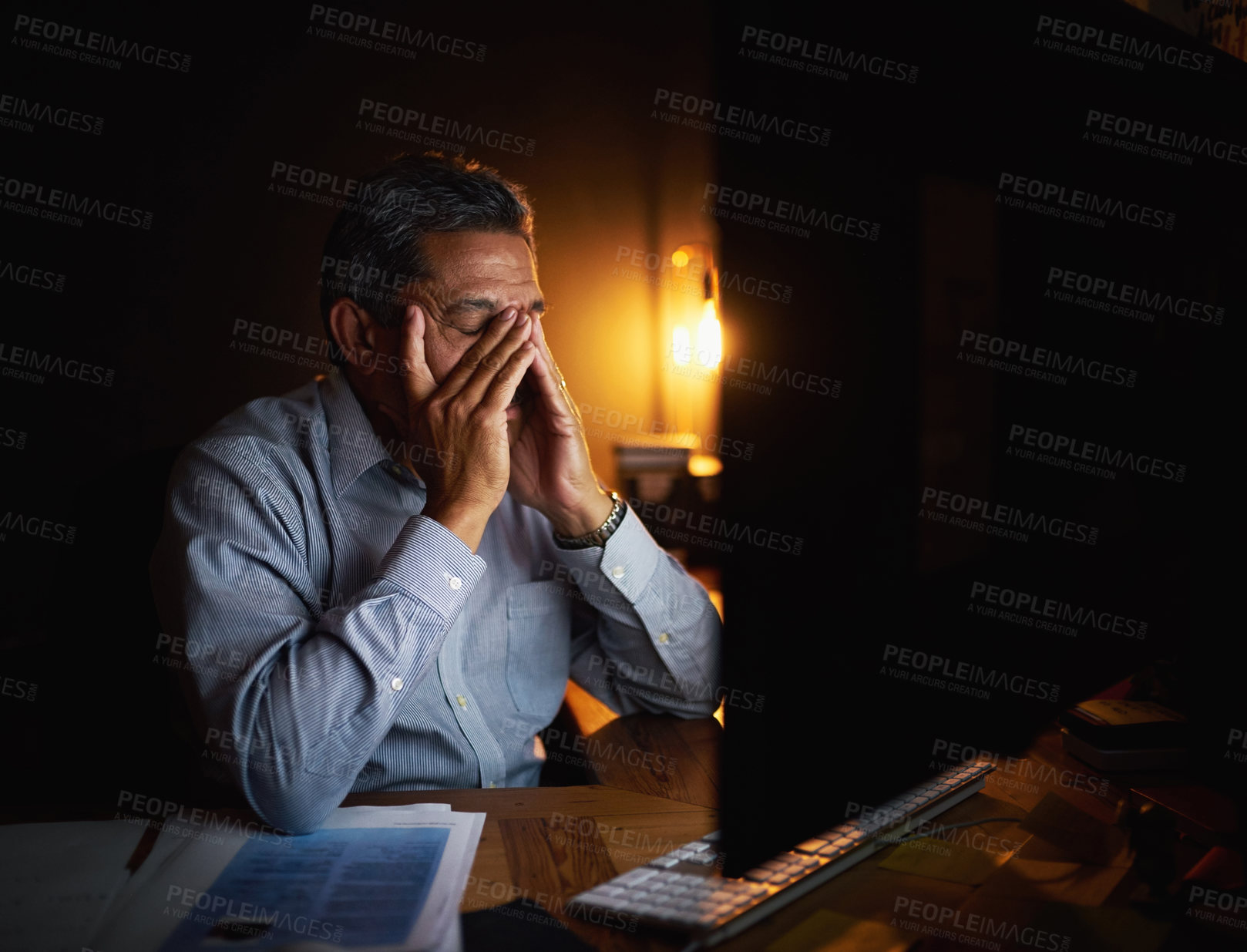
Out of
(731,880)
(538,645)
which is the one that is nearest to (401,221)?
(538,645)

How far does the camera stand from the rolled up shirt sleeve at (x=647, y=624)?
1365mm

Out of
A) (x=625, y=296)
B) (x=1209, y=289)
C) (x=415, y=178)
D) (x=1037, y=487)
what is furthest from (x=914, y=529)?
(x=625, y=296)

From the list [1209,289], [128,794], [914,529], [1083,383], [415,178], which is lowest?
[128,794]

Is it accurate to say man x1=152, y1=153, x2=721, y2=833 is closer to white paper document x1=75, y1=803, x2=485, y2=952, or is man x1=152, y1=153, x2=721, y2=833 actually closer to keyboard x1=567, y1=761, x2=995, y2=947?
white paper document x1=75, y1=803, x2=485, y2=952

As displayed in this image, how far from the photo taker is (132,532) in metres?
1.22

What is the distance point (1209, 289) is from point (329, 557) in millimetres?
1184

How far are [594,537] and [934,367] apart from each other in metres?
0.85

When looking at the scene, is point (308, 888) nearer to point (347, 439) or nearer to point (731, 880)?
point (731, 880)

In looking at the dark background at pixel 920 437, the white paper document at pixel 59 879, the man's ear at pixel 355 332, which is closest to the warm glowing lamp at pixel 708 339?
the man's ear at pixel 355 332

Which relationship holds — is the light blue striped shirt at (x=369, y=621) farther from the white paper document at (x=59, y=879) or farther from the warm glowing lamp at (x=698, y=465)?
the warm glowing lamp at (x=698, y=465)

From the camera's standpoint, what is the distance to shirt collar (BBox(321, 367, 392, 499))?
1.26 metres

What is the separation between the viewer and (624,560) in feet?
4.50

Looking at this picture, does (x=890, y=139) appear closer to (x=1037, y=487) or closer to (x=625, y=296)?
(x=1037, y=487)

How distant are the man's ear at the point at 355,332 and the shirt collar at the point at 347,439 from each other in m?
0.07
